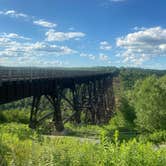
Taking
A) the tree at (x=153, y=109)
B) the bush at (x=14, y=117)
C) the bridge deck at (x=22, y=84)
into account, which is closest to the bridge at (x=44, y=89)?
the bridge deck at (x=22, y=84)

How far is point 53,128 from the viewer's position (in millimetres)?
29047

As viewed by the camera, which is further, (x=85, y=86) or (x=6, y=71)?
(x=85, y=86)

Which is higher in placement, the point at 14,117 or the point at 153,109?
the point at 153,109

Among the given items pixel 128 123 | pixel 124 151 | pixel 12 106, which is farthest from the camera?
pixel 12 106

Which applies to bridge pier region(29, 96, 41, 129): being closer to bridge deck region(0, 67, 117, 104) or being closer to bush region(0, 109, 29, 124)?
bridge deck region(0, 67, 117, 104)

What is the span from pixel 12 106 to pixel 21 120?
138 ft

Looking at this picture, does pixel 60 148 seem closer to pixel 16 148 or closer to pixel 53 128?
pixel 16 148

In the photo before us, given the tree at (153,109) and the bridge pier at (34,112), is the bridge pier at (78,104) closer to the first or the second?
the bridge pier at (34,112)

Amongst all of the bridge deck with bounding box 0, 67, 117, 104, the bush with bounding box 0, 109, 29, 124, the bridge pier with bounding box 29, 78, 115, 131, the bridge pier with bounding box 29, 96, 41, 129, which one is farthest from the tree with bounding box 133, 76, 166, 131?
the bush with bounding box 0, 109, 29, 124

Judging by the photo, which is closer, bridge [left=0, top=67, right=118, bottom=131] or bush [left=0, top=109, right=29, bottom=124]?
bridge [left=0, top=67, right=118, bottom=131]

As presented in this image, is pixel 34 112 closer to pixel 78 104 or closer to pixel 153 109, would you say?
pixel 153 109

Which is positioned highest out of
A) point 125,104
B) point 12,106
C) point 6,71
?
point 6,71

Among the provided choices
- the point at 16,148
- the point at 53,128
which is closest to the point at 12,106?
the point at 53,128

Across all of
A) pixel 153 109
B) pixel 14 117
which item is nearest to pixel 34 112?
pixel 153 109
